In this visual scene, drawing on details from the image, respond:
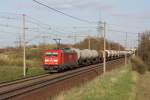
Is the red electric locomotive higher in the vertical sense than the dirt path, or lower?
higher

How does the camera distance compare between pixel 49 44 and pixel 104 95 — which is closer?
pixel 104 95

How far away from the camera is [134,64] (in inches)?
2304

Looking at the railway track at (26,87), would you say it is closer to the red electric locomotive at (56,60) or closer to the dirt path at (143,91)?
the dirt path at (143,91)

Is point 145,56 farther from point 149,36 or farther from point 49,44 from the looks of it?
point 49,44

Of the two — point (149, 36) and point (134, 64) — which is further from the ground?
point (149, 36)

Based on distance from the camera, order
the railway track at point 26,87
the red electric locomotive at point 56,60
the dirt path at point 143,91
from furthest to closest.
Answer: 1. the red electric locomotive at point 56,60
2. the dirt path at point 143,91
3. the railway track at point 26,87

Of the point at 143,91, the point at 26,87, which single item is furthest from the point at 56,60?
the point at 26,87

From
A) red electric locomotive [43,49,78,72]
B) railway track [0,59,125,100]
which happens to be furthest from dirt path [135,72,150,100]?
red electric locomotive [43,49,78,72]

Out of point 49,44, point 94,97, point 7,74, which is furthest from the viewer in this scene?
point 49,44

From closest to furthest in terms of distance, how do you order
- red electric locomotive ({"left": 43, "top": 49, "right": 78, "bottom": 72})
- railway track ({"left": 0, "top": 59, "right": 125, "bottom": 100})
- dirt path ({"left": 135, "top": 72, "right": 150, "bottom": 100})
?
railway track ({"left": 0, "top": 59, "right": 125, "bottom": 100}), dirt path ({"left": 135, "top": 72, "right": 150, "bottom": 100}), red electric locomotive ({"left": 43, "top": 49, "right": 78, "bottom": 72})

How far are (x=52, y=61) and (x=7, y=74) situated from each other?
20.6 ft

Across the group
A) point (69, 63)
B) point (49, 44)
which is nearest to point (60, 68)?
point (69, 63)

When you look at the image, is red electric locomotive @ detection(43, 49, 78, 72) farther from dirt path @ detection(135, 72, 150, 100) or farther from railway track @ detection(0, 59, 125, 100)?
dirt path @ detection(135, 72, 150, 100)

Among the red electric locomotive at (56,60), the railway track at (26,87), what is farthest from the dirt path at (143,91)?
the red electric locomotive at (56,60)
